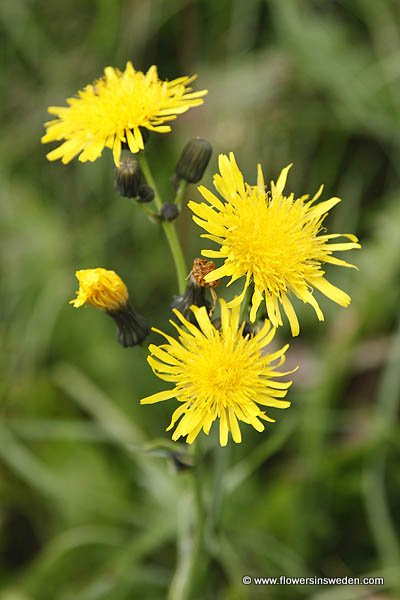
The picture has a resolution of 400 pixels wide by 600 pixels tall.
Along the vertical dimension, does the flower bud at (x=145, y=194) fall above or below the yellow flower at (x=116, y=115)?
below

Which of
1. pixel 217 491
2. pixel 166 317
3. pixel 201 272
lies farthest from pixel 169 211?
pixel 166 317

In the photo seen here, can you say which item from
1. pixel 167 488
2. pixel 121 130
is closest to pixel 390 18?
pixel 121 130

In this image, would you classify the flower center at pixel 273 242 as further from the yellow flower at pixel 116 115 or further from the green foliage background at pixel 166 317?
the green foliage background at pixel 166 317

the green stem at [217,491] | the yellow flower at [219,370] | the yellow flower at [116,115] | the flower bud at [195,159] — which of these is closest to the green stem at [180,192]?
the flower bud at [195,159]

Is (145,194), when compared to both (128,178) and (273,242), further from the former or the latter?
(273,242)

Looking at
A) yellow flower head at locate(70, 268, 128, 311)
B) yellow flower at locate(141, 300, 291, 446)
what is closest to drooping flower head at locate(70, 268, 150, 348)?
yellow flower head at locate(70, 268, 128, 311)

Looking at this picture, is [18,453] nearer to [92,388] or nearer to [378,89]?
[92,388]
